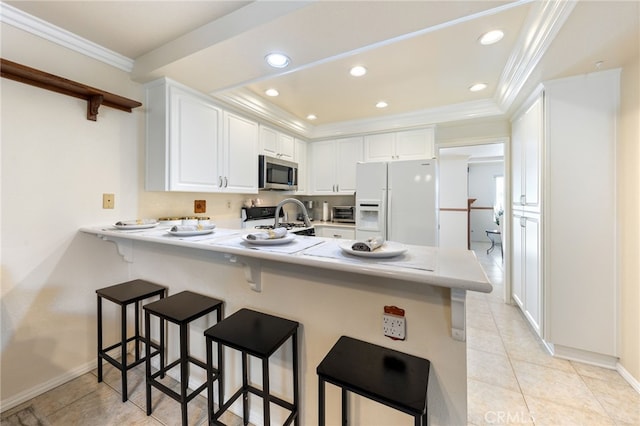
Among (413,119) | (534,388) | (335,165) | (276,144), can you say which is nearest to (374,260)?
(534,388)

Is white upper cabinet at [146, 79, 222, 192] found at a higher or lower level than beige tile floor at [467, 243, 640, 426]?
higher

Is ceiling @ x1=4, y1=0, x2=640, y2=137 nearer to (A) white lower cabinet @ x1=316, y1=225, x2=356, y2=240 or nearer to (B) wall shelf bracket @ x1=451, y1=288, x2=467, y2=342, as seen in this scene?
(B) wall shelf bracket @ x1=451, y1=288, x2=467, y2=342

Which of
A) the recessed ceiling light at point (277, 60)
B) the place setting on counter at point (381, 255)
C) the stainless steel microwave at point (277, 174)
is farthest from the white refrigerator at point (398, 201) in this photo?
the place setting on counter at point (381, 255)

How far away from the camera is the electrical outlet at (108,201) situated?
6.53 feet

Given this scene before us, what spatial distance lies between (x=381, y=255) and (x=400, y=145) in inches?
112

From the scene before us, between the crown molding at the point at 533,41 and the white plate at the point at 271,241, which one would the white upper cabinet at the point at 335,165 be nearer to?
the crown molding at the point at 533,41

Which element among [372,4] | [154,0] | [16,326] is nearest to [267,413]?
[16,326]

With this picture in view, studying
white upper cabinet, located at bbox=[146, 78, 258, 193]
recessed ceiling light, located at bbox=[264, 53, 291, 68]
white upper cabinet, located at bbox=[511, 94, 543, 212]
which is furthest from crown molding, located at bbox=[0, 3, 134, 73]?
white upper cabinet, located at bbox=[511, 94, 543, 212]

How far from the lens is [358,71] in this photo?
2260mm

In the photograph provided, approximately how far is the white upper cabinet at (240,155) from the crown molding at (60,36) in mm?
912

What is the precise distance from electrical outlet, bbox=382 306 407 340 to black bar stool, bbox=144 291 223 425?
2.88 ft

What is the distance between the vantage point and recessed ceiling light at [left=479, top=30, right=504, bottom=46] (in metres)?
1.71

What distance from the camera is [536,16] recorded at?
1.48 meters

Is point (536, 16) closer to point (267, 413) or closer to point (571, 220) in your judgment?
point (571, 220)
